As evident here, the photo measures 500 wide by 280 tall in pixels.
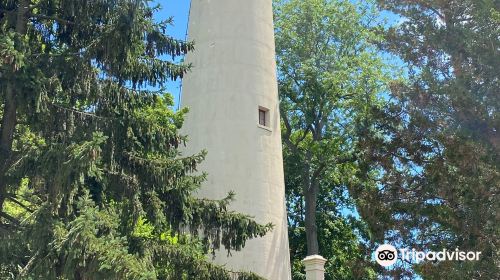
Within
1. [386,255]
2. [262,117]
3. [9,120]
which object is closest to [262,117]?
[262,117]

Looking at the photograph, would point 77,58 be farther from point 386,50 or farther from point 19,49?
point 386,50

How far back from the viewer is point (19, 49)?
9.58m

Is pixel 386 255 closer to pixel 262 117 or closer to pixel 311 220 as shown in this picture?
pixel 262 117

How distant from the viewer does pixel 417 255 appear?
1487cm

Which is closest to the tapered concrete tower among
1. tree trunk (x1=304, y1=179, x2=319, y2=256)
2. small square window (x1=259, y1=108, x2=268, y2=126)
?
small square window (x1=259, y1=108, x2=268, y2=126)

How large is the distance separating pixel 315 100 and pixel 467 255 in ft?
A: 45.8

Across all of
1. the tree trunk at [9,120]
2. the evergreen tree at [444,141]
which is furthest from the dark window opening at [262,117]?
the tree trunk at [9,120]

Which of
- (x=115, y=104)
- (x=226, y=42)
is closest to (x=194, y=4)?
(x=226, y=42)

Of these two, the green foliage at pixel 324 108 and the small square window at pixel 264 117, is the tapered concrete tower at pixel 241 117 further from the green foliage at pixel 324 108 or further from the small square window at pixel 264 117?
the green foliage at pixel 324 108

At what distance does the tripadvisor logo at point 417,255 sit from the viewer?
13516 mm

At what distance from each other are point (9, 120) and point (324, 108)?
17757 mm

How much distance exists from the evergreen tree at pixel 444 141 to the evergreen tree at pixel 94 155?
4876 mm

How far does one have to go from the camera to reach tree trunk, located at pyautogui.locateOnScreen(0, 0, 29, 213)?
31.4 ft

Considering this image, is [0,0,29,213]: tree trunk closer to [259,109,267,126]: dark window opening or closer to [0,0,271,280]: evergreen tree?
[0,0,271,280]: evergreen tree
